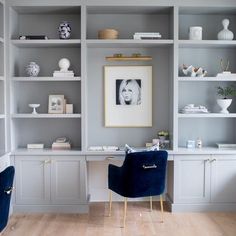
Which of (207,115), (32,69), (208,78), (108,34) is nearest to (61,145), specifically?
(32,69)

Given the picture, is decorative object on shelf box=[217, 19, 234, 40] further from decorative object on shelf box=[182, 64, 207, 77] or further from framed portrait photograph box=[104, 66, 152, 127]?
framed portrait photograph box=[104, 66, 152, 127]

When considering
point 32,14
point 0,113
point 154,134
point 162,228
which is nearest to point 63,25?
point 32,14

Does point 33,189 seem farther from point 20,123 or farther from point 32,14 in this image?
point 32,14

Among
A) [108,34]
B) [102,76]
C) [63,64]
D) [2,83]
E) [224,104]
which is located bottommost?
[224,104]

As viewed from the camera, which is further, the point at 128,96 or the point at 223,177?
the point at 128,96

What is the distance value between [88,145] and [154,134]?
85 cm

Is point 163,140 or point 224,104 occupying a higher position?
point 224,104

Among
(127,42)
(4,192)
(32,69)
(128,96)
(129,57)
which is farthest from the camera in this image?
(128,96)

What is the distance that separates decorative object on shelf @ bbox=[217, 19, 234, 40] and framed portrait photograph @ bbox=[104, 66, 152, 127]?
3.02 ft

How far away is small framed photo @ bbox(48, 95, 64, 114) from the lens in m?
4.23

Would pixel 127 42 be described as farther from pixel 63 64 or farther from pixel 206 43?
pixel 206 43

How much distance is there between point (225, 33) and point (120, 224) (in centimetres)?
250

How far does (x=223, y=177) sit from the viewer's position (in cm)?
401

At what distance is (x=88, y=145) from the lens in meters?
4.35
